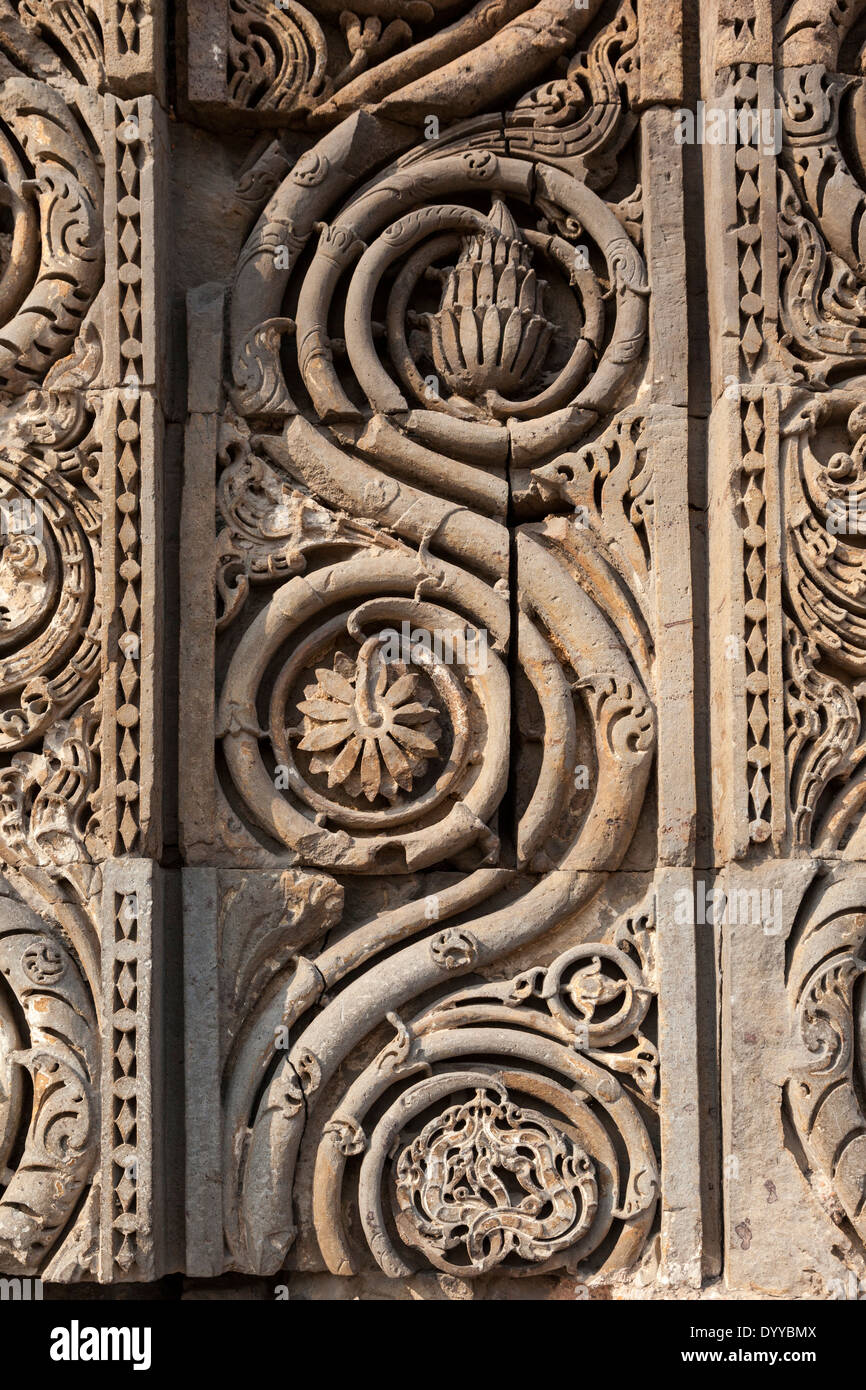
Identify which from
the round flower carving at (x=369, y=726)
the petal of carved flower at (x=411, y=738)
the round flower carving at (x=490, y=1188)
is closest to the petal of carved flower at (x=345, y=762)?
the round flower carving at (x=369, y=726)

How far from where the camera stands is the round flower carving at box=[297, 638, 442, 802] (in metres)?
4.83

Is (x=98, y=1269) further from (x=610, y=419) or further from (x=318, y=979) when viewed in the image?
(x=610, y=419)

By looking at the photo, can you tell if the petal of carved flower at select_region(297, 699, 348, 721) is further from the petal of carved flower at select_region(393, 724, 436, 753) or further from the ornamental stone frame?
the petal of carved flower at select_region(393, 724, 436, 753)

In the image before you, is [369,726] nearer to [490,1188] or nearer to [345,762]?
[345,762]

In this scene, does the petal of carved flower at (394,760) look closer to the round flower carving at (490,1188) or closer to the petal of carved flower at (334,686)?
the petal of carved flower at (334,686)

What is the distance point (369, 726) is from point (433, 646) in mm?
322

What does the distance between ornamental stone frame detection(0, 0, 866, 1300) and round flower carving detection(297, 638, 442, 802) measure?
16mm

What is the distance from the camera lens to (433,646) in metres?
4.93

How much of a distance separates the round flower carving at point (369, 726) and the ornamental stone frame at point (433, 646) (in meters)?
0.02

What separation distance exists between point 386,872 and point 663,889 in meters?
0.82

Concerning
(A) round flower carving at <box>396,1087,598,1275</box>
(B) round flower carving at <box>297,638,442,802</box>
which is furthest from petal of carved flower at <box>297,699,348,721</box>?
(A) round flower carving at <box>396,1087,598,1275</box>

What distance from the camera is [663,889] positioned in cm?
475

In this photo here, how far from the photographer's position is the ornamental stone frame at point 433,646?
4.61m

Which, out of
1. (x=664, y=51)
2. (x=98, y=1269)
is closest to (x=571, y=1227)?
(x=98, y=1269)
